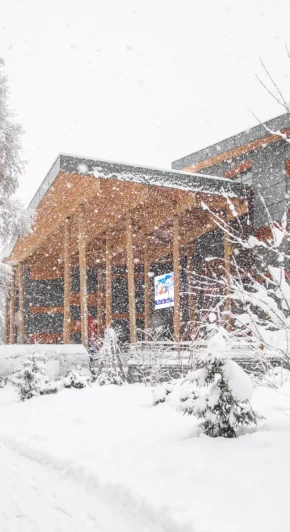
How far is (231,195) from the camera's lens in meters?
19.2

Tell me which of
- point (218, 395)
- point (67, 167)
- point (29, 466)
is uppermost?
point (67, 167)

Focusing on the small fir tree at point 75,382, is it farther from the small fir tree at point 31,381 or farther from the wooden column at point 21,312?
the wooden column at point 21,312

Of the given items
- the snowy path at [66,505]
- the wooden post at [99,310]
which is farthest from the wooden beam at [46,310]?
the snowy path at [66,505]

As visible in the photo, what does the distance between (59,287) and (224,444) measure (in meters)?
27.7

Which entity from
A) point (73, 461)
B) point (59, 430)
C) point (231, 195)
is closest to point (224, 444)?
point (73, 461)

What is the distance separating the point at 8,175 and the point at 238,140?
11157mm

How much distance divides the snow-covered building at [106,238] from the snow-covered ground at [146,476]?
15.2ft

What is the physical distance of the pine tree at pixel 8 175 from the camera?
1738 cm

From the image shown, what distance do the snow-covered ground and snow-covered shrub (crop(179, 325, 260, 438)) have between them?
165 millimetres

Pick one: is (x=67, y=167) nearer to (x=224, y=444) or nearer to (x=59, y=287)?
(x=224, y=444)

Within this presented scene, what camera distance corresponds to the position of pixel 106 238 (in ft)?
74.0

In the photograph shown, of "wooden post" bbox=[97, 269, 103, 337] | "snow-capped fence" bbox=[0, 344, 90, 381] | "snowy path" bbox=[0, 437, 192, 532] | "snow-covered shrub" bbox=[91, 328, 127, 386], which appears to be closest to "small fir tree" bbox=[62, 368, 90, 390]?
"snow-covered shrub" bbox=[91, 328, 127, 386]

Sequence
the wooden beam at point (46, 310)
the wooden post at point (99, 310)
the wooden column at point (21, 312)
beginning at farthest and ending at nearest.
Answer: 1. the wooden beam at point (46, 310)
2. the wooden post at point (99, 310)
3. the wooden column at point (21, 312)

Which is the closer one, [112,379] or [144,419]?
[144,419]
